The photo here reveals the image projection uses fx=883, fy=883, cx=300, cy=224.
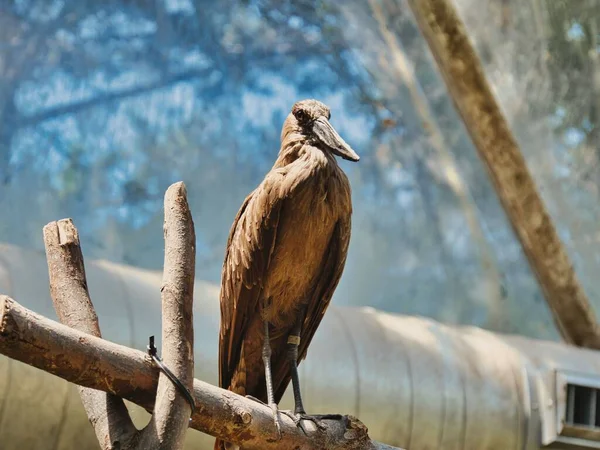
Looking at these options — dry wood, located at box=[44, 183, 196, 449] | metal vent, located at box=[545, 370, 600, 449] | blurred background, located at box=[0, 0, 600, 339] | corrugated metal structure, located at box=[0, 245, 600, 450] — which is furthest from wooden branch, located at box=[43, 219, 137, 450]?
metal vent, located at box=[545, 370, 600, 449]

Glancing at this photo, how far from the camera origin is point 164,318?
1.83 metres

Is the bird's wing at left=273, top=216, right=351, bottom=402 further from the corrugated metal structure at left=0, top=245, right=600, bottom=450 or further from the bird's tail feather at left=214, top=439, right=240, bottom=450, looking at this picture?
the corrugated metal structure at left=0, top=245, right=600, bottom=450

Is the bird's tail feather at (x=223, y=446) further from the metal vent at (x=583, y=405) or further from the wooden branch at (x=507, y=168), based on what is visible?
the wooden branch at (x=507, y=168)

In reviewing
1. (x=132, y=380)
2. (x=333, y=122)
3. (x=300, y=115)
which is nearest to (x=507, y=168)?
(x=333, y=122)

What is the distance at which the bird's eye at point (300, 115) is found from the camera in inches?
94.0

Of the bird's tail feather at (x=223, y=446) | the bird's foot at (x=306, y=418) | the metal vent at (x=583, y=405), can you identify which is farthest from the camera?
the metal vent at (x=583, y=405)

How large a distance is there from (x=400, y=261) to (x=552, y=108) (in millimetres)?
1372

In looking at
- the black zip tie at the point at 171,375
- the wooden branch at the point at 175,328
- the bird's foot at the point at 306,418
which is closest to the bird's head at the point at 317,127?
the wooden branch at the point at 175,328

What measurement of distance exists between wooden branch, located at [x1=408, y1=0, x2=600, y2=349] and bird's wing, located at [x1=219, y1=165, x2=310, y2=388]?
2.49m

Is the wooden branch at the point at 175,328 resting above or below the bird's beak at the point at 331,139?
below

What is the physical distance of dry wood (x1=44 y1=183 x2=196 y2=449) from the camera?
1.70m

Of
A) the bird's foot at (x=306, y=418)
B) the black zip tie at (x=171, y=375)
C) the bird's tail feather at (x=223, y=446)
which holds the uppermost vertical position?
the black zip tie at (x=171, y=375)

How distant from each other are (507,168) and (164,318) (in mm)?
3116

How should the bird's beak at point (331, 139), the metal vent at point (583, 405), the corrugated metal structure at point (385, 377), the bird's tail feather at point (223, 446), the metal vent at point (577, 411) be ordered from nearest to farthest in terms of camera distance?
the bird's beak at point (331, 139) < the bird's tail feather at point (223, 446) < the corrugated metal structure at point (385, 377) < the metal vent at point (577, 411) < the metal vent at point (583, 405)
